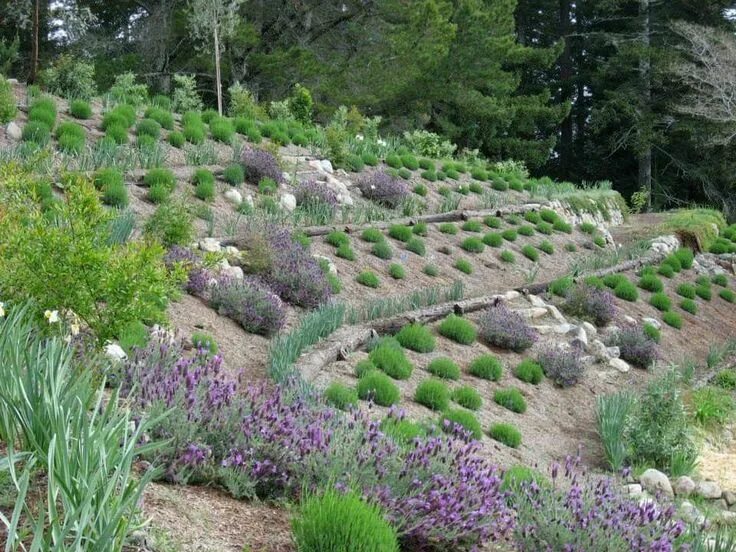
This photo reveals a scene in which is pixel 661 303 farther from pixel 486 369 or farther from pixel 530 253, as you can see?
pixel 486 369

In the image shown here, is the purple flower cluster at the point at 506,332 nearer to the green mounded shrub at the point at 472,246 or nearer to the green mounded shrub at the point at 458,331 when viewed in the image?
the green mounded shrub at the point at 458,331

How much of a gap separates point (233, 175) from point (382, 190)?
2483 millimetres

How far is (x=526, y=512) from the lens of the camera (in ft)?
10.9

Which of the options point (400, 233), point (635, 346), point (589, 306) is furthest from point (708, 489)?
point (400, 233)

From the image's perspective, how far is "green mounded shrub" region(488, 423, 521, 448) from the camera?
550 centimetres

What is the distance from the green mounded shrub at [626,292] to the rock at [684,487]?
16.8 feet

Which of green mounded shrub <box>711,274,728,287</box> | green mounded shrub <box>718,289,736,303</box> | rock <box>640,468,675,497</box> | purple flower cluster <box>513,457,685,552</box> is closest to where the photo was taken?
purple flower cluster <box>513,457,685,552</box>

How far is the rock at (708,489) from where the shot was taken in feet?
17.6

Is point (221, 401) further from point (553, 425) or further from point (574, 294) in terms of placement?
point (574, 294)

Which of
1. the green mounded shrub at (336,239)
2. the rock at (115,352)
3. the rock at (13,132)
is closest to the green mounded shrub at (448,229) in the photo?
the green mounded shrub at (336,239)

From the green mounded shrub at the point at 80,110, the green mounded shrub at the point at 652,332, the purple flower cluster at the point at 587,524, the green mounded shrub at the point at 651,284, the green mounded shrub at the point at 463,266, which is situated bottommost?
the green mounded shrub at the point at 652,332

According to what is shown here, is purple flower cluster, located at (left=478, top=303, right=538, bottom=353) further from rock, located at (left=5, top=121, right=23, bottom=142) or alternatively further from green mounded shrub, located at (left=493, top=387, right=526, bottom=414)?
rock, located at (left=5, top=121, right=23, bottom=142)

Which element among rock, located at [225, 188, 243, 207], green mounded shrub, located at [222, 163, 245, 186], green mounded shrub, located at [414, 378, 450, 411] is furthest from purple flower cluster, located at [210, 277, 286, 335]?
green mounded shrub, located at [222, 163, 245, 186]

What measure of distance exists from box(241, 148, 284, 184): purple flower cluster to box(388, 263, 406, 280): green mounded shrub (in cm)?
217
